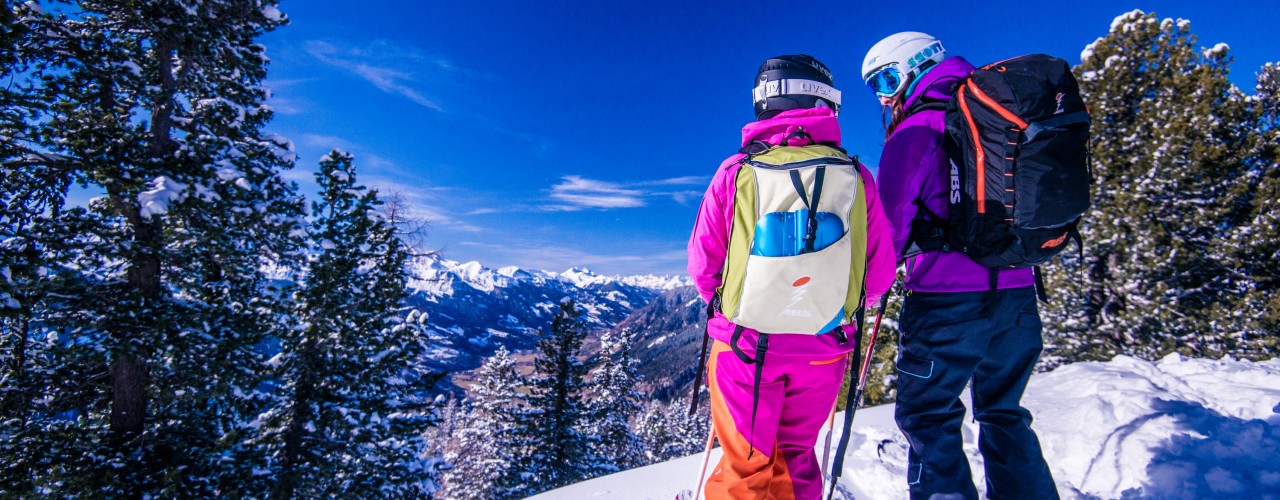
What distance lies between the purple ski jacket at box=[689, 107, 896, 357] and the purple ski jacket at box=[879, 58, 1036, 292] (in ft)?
0.41

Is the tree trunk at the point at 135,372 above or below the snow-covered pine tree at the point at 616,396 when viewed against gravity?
above

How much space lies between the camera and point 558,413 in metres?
19.8

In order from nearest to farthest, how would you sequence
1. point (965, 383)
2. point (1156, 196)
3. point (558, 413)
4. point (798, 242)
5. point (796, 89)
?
point (798, 242) < point (965, 383) < point (796, 89) < point (1156, 196) < point (558, 413)

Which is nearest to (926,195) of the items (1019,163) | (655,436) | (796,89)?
(1019,163)

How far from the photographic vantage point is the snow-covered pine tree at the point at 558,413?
741 inches

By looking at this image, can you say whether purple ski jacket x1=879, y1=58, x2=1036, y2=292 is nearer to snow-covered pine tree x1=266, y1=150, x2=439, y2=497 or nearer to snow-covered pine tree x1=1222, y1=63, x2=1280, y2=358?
snow-covered pine tree x1=266, y1=150, x2=439, y2=497

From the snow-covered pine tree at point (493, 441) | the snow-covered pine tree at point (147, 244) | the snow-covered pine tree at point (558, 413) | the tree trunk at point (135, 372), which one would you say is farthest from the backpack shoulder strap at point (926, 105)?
the snow-covered pine tree at point (493, 441)

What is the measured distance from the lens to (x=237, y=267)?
7523 mm

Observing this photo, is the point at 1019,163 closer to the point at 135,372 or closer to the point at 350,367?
the point at 135,372

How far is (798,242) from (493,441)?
2166 centimetres

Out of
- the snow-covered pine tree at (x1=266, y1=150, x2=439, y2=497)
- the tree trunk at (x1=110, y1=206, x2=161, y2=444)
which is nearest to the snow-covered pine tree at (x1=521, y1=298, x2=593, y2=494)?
the snow-covered pine tree at (x1=266, y1=150, x2=439, y2=497)

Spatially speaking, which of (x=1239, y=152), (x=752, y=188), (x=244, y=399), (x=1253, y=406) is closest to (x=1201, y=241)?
(x=1239, y=152)

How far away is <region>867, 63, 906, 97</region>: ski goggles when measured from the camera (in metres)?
2.59

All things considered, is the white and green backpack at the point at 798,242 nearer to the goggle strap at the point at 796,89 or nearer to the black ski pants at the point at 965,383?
the goggle strap at the point at 796,89
